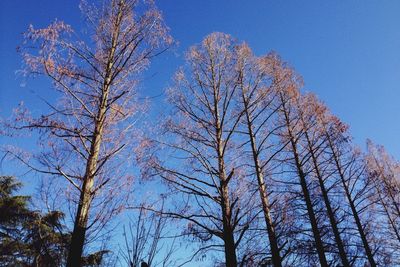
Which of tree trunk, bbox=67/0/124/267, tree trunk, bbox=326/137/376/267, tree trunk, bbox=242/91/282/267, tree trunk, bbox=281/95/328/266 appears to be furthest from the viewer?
tree trunk, bbox=326/137/376/267

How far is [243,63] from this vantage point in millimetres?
9906

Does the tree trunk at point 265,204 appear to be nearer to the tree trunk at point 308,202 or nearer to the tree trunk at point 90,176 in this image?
the tree trunk at point 308,202

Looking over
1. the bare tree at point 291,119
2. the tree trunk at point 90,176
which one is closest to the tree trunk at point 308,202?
the bare tree at point 291,119

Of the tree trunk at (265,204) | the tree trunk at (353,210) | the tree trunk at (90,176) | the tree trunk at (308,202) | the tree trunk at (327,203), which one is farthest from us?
the tree trunk at (353,210)

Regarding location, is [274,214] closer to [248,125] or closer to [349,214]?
[248,125]

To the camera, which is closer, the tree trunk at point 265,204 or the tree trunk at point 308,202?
the tree trunk at point 265,204

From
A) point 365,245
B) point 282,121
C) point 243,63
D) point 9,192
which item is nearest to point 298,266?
point 365,245

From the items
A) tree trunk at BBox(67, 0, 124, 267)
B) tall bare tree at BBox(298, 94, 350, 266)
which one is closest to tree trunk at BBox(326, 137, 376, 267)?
tall bare tree at BBox(298, 94, 350, 266)

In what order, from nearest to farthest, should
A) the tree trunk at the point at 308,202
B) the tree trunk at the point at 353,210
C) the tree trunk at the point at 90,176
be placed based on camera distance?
1. the tree trunk at the point at 90,176
2. the tree trunk at the point at 308,202
3. the tree trunk at the point at 353,210

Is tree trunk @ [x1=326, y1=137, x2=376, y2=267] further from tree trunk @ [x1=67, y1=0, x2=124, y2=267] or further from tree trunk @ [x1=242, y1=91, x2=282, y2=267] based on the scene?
tree trunk @ [x1=67, y1=0, x2=124, y2=267]

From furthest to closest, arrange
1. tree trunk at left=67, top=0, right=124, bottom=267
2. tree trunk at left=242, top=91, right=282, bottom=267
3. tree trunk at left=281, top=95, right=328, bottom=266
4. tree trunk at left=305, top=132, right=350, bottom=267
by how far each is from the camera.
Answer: tree trunk at left=305, top=132, right=350, bottom=267
tree trunk at left=281, top=95, right=328, bottom=266
tree trunk at left=242, top=91, right=282, bottom=267
tree trunk at left=67, top=0, right=124, bottom=267

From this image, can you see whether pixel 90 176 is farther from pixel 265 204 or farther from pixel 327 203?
pixel 327 203

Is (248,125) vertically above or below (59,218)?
above

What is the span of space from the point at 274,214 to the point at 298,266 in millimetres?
3790
